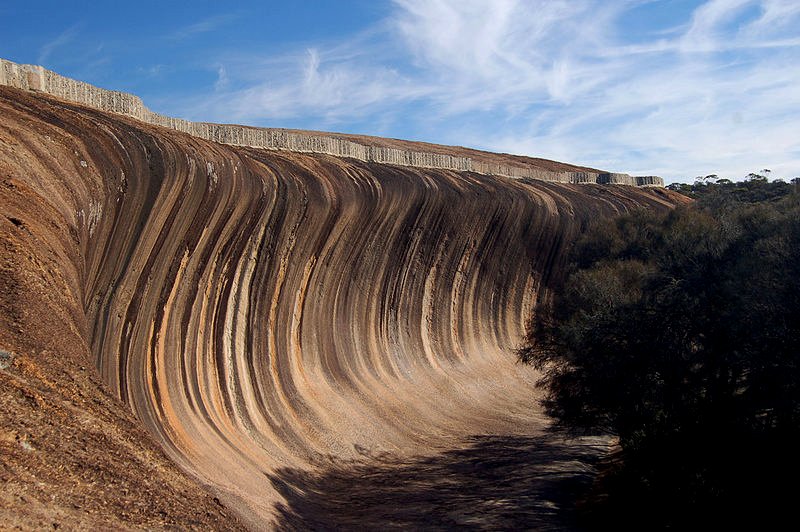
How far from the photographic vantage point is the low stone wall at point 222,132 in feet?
44.0

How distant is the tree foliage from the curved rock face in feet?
21.7

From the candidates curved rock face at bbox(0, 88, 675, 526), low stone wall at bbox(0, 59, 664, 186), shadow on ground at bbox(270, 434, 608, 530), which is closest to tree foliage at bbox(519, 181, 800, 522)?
shadow on ground at bbox(270, 434, 608, 530)

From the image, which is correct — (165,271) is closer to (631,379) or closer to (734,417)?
(631,379)

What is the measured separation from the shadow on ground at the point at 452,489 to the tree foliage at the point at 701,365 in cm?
168

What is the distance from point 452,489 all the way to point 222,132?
1154 cm

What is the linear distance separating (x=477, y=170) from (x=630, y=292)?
19.1 meters

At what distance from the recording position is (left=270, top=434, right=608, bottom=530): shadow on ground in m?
13.0

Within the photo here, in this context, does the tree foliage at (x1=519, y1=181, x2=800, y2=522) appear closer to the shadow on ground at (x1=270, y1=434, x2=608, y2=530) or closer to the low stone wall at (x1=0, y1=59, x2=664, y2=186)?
the shadow on ground at (x1=270, y1=434, x2=608, y2=530)

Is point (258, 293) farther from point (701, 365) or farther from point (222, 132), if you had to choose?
point (701, 365)

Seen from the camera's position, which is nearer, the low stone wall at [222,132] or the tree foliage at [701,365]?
the tree foliage at [701,365]

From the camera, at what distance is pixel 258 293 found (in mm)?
17625

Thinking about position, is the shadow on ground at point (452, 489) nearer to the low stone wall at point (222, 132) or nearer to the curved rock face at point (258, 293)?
the curved rock face at point (258, 293)

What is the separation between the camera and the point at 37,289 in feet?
24.0

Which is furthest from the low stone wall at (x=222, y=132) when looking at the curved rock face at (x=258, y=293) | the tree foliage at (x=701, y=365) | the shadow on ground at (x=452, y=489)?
the tree foliage at (x=701, y=365)
